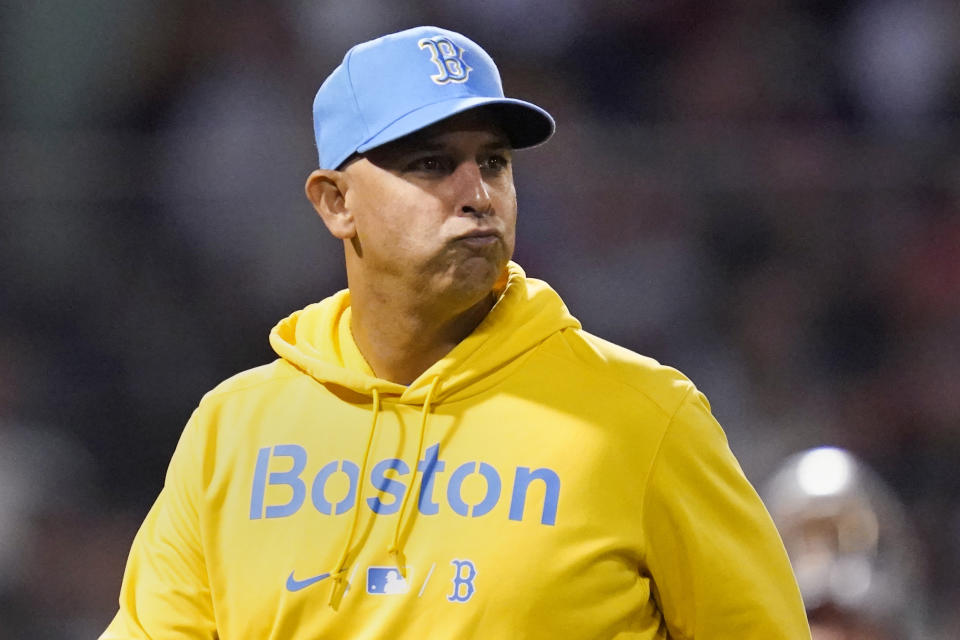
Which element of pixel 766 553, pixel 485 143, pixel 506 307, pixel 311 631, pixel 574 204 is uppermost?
pixel 574 204

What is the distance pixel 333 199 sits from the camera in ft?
7.32

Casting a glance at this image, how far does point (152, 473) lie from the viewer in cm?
443

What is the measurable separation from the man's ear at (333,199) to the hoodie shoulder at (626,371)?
0.39m

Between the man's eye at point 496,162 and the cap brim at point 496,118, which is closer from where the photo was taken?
the cap brim at point 496,118

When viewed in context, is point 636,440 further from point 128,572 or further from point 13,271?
point 13,271

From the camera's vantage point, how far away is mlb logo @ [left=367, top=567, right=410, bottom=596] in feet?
6.50

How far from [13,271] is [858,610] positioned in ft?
10.3

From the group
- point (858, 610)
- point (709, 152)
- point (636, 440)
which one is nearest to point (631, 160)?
point (709, 152)

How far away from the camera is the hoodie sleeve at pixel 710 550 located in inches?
77.4

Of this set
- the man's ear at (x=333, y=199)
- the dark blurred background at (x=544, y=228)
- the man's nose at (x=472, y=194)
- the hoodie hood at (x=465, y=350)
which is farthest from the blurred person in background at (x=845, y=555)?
the dark blurred background at (x=544, y=228)

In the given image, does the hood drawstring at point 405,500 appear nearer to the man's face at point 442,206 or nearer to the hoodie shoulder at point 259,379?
the man's face at point 442,206

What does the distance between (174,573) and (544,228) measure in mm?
2792

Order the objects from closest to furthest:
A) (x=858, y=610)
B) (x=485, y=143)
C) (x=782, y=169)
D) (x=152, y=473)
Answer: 1. (x=485, y=143)
2. (x=858, y=610)
3. (x=152, y=473)
4. (x=782, y=169)

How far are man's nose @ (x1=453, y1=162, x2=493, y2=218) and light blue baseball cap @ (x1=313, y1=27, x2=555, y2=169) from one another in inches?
3.9
